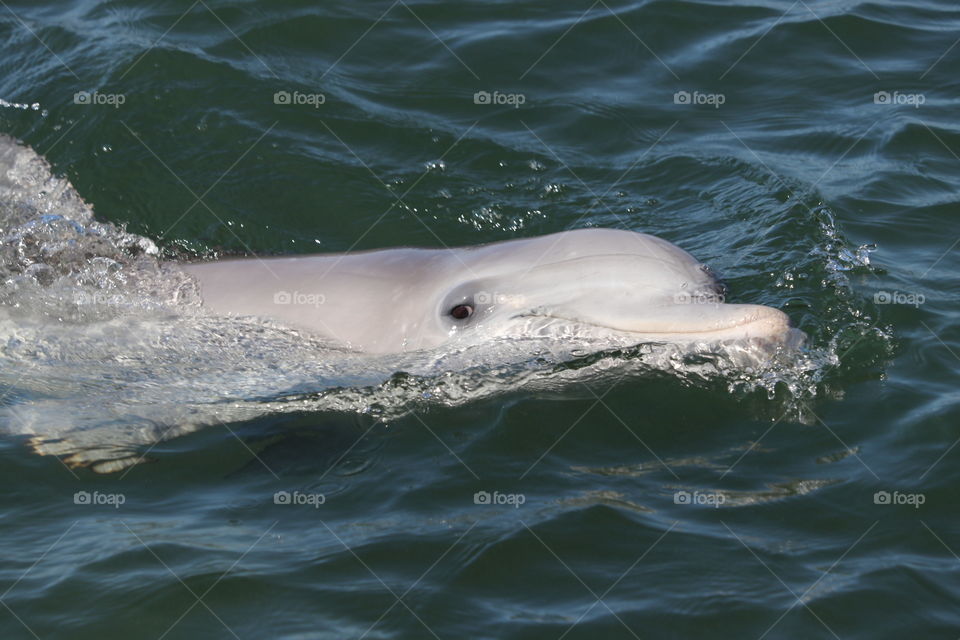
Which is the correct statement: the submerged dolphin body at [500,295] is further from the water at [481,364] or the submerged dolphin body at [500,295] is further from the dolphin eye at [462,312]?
the water at [481,364]

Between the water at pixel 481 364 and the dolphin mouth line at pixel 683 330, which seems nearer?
A: the water at pixel 481 364

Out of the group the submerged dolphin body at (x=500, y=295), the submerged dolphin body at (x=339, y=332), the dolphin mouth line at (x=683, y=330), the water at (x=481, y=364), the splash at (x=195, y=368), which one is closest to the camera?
the water at (x=481, y=364)

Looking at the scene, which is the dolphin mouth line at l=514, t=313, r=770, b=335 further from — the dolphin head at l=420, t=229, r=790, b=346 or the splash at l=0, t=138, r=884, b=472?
the splash at l=0, t=138, r=884, b=472

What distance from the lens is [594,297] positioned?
693cm

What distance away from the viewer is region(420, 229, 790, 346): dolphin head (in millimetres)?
6609

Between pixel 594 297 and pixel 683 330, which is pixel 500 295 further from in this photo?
pixel 683 330

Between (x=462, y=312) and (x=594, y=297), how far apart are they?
0.84 metres

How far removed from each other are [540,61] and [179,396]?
23.9ft

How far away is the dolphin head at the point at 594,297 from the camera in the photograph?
661 centimetres

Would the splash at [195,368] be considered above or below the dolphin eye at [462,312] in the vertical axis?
below

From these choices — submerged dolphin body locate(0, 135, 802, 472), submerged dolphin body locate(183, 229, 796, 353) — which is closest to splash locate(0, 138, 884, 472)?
submerged dolphin body locate(0, 135, 802, 472)

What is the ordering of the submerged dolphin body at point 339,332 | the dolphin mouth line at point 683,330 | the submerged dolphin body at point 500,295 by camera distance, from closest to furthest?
the dolphin mouth line at point 683,330, the submerged dolphin body at point 500,295, the submerged dolphin body at point 339,332

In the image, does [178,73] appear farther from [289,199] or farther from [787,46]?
[787,46]

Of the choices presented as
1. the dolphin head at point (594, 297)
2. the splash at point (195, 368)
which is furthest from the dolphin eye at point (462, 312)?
the splash at point (195, 368)
